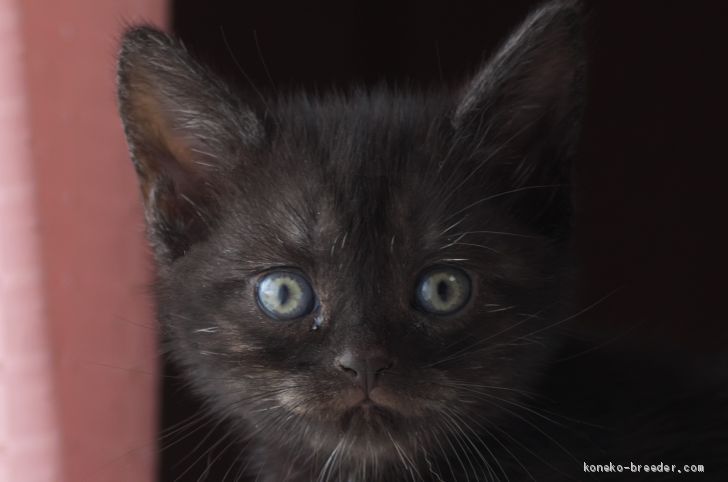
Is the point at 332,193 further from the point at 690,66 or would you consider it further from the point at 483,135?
the point at 690,66

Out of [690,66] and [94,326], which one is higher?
[690,66]

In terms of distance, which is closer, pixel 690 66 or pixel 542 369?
pixel 542 369

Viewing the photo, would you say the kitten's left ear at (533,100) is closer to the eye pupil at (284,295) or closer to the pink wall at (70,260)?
the eye pupil at (284,295)

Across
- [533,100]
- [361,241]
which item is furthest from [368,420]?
[533,100]

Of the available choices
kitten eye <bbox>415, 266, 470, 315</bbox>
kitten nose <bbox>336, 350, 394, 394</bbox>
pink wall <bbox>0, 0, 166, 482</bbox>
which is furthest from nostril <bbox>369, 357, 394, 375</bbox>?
pink wall <bbox>0, 0, 166, 482</bbox>

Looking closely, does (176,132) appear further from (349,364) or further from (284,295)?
(349,364)

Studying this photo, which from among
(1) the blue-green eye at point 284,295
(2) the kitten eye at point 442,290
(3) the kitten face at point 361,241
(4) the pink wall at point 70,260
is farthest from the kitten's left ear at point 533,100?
(4) the pink wall at point 70,260

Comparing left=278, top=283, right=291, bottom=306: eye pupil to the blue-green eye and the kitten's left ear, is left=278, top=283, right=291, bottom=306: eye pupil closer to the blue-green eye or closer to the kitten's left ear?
the blue-green eye

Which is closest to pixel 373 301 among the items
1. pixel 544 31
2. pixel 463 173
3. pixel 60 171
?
pixel 463 173
